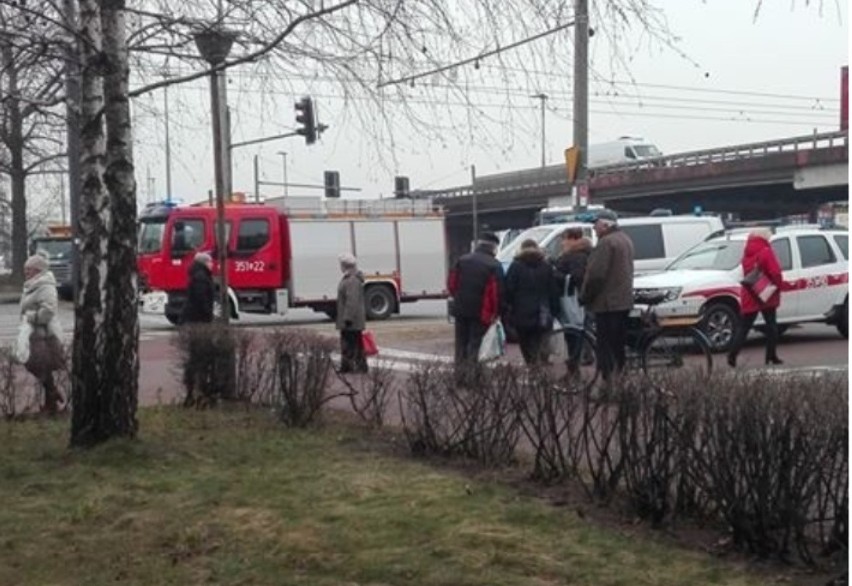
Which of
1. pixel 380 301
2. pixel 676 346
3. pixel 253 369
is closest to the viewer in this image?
pixel 253 369

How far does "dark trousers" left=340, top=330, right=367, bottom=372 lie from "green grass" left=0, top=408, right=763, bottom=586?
1.81m

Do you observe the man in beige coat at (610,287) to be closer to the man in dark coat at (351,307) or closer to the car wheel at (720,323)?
the man in dark coat at (351,307)

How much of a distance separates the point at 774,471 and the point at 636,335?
7.95 m

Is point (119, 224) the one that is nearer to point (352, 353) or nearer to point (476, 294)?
point (352, 353)

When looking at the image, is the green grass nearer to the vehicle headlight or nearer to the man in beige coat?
the man in beige coat

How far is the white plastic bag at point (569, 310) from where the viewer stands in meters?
15.2

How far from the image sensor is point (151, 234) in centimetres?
2855

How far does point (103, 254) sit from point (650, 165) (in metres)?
54.1

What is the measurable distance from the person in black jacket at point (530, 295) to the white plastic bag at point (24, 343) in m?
5.19

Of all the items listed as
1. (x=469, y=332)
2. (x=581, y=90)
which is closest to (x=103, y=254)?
(x=469, y=332)

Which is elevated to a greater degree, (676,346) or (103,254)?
(103,254)

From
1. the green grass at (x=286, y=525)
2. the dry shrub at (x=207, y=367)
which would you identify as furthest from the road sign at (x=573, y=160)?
the green grass at (x=286, y=525)

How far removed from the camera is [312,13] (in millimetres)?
9156

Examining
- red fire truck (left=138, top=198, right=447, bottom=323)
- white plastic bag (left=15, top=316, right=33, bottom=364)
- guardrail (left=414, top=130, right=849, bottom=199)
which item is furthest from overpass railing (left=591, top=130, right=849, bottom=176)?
white plastic bag (left=15, top=316, right=33, bottom=364)
